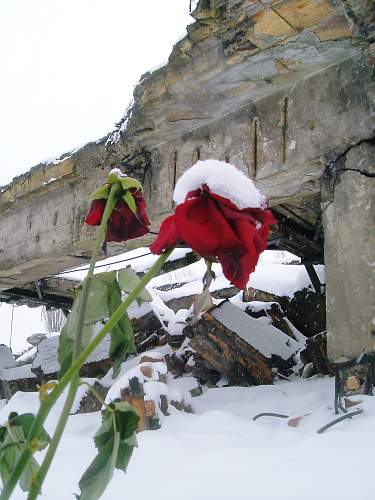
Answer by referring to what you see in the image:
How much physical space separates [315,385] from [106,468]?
2019 mm

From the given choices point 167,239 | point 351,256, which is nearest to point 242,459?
point 167,239

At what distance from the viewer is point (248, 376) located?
9.52 feet

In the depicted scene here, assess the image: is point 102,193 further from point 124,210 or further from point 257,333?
point 257,333

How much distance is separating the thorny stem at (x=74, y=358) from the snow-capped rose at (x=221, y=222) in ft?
0.64

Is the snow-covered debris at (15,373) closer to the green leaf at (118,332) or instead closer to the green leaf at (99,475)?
the green leaf at (118,332)

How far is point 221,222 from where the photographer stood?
24.9 inches

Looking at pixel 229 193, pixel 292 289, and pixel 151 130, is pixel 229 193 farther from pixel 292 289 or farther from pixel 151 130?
pixel 292 289

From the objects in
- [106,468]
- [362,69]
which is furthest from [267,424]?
[362,69]

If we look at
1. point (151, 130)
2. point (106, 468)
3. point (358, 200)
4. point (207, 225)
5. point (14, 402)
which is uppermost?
point (151, 130)

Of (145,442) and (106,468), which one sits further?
(145,442)

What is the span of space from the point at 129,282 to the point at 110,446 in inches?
11.4

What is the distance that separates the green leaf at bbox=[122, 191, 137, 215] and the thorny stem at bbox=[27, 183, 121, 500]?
0.02 metres

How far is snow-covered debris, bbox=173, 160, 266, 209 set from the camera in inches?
26.0

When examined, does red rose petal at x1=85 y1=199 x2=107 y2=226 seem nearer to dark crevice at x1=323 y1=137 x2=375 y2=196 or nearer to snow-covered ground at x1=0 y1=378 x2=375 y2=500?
snow-covered ground at x1=0 y1=378 x2=375 y2=500
